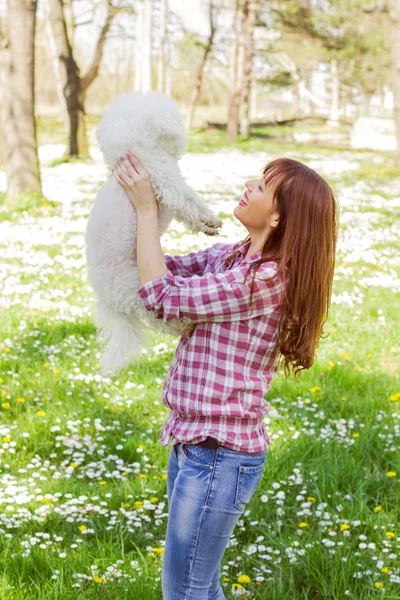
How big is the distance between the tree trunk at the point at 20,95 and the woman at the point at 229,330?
905 cm

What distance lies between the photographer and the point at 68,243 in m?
8.52

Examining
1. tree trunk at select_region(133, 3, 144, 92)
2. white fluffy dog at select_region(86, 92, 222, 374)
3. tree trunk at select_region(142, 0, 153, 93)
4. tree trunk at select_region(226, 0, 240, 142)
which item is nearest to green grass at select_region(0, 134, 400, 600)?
white fluffy dog at select_region(86, 92, 222, 374)

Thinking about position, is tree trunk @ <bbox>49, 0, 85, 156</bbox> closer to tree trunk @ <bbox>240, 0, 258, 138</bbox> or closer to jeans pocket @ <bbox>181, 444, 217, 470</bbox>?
tree trunk @ <bbox>240, 0, 258, 138</bbox>

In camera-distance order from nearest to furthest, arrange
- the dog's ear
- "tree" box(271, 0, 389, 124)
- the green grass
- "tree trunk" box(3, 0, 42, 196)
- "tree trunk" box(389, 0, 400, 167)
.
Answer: the dog's ear → the green grass → "tree trunk" box(3, 0, 42, 196) → "tree trunk" box(389, 0, 400, 167) → "tree" box(271, 0, 389, 124)

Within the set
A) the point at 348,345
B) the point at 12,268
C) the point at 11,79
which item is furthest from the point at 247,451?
the point at 11,79

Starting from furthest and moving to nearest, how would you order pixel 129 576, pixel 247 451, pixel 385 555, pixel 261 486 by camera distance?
pixel 261 486, pixel 385 555, pixel 129 576, pixel 247 451

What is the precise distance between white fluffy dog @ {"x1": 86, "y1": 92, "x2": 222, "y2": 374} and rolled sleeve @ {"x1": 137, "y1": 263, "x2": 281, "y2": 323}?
0.09 metres

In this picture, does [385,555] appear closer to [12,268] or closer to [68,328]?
[68,328]

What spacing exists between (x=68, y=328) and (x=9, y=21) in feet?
22.0

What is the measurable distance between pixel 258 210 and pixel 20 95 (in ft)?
30.3

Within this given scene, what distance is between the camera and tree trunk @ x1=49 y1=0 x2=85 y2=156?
1638 cm

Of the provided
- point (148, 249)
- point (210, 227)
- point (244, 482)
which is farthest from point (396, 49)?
point (244, 482)

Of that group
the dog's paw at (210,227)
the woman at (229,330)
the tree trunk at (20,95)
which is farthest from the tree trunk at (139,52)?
the woman at (229,330)

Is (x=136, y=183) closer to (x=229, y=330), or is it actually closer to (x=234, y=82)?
(x=229, y=330)
